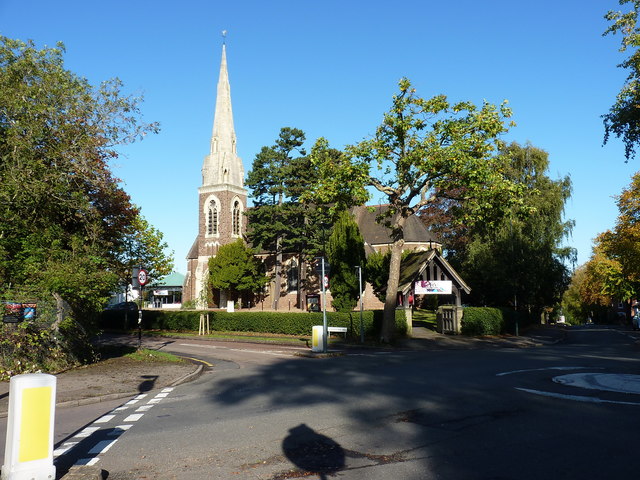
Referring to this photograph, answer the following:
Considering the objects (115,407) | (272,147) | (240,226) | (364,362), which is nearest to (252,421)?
(115,407)

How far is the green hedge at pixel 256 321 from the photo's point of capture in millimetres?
28750

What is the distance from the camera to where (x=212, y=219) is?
60531 millimetres

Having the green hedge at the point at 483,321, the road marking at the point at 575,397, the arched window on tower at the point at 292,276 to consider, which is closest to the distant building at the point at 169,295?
the arched window on tower at the point at 292,276

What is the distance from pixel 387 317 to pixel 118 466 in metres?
20.1

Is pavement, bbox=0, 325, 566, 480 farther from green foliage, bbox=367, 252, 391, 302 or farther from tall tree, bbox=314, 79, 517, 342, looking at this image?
green foliage, bbox=367, 252, 391, 302

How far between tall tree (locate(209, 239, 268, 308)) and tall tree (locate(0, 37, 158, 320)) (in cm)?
3501

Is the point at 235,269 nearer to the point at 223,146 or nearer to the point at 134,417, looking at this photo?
the point at 223,146

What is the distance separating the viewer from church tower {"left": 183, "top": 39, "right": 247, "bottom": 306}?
195 ft

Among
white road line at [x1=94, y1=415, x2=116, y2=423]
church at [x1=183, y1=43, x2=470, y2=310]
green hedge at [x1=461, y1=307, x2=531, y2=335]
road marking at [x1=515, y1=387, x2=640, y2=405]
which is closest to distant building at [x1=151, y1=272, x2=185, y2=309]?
church at [x1=183, y1=43, x2=470, y2=310]

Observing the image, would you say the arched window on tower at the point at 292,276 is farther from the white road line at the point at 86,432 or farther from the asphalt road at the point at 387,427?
the white road line at the point at 86,432

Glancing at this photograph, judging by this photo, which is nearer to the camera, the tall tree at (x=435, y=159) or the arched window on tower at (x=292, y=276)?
the tall tree at (x=435, y=159)

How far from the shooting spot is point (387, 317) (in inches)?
999

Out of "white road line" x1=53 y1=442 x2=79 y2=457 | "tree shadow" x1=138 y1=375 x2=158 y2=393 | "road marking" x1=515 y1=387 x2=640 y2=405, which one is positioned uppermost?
"road marking" x1=515 y1=387 x2=640 y2=405

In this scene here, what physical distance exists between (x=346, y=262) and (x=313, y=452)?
24138 mm
